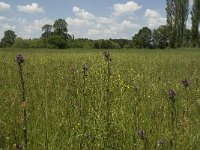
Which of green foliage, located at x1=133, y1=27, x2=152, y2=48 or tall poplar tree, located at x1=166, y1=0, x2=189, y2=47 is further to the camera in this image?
green foliage, located at x1=133, y1=27, x2=152, y2=48

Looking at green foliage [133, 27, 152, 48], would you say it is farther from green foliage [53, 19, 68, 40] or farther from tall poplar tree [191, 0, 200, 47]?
tall poplar tree [191, 0, 200, 47]

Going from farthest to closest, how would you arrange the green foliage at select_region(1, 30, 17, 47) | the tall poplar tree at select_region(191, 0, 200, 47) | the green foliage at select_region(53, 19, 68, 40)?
the green foliage at select_region(1, 30, 17, 47) < the green foliage at select_region(53, 19, 68, 40) < the tall poplar tree at select_region(191, 0, 200, 47)

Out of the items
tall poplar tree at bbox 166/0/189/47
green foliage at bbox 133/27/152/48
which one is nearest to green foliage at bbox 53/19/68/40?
green foliage at bbox 133/27/152/48

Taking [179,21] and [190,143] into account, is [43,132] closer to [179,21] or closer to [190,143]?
[190,143]

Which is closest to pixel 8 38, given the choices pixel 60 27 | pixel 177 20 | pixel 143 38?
pixel 60 27

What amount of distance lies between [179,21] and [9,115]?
4681 centimetres

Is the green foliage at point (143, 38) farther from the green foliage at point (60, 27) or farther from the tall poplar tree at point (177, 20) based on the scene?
the tall poplar tree at point (177, 20)

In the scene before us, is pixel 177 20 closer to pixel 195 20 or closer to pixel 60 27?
pixel 195 20

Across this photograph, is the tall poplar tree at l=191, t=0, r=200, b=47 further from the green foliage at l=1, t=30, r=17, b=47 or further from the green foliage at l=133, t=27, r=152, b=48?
the green foliage at l=1, t=30, r=17, b=47

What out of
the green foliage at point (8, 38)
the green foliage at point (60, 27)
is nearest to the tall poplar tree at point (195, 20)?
the green foliage at point (60, 27)

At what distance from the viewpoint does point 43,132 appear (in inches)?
112

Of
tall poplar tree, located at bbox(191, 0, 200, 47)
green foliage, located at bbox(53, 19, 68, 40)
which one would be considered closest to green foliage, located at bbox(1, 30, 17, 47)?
green foliage, located at bbox(53, 19, 68, 40)

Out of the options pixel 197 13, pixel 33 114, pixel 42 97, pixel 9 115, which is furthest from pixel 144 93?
pixel 197 13

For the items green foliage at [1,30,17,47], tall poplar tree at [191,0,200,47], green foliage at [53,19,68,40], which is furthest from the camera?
green foliage at [1,30,17,47]
